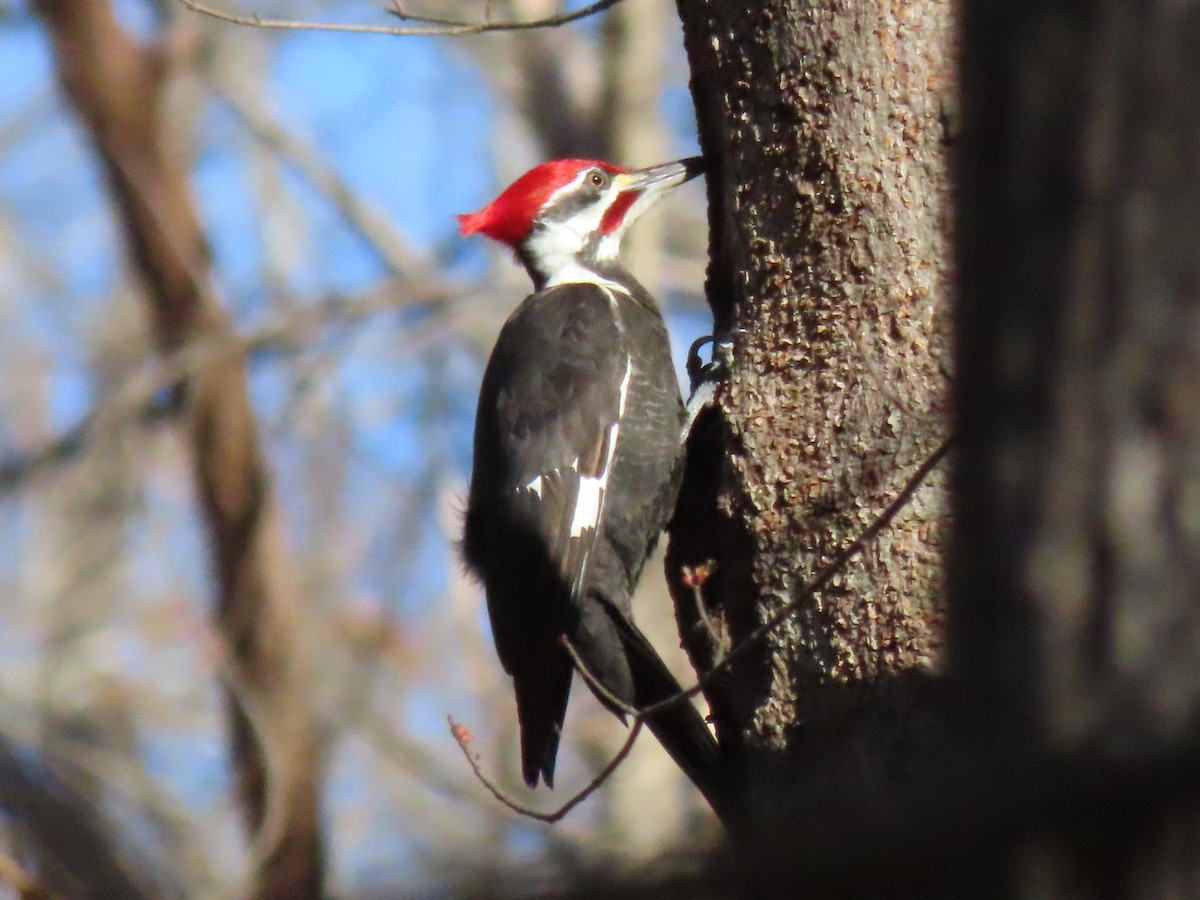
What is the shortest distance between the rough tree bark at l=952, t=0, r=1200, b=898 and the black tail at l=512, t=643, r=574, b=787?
224cm

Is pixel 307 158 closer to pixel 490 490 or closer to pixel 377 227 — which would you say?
pixel 377 227

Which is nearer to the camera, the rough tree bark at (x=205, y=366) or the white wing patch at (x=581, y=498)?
the white wing patch at (x=581, y=498)

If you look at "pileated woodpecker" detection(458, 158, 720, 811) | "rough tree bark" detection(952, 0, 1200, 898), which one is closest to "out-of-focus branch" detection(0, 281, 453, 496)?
"pileated woodpecker" detection(458, 158, 720, 811)

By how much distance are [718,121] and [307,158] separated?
680 cm

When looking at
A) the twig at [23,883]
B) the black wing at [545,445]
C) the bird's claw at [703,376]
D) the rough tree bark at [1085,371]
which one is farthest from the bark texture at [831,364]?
the twig at [23,883]

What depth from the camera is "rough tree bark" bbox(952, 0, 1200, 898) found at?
1279 millimetres

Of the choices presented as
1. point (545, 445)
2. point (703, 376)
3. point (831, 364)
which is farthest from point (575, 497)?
point (831, 364)

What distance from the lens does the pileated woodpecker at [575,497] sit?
3531mm

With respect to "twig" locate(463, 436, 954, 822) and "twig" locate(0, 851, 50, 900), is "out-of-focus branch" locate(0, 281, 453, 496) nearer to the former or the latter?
"twig" locate(0, 851, 50, 900)

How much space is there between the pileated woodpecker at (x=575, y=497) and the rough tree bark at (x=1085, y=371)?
1.91 m

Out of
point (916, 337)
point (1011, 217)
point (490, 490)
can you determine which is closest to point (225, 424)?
point (490, 490)

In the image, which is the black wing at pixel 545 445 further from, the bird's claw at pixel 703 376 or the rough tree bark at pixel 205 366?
the rough tree bark at pixel 205 366

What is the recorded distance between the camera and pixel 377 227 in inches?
377

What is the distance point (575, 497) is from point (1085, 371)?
2468mm
